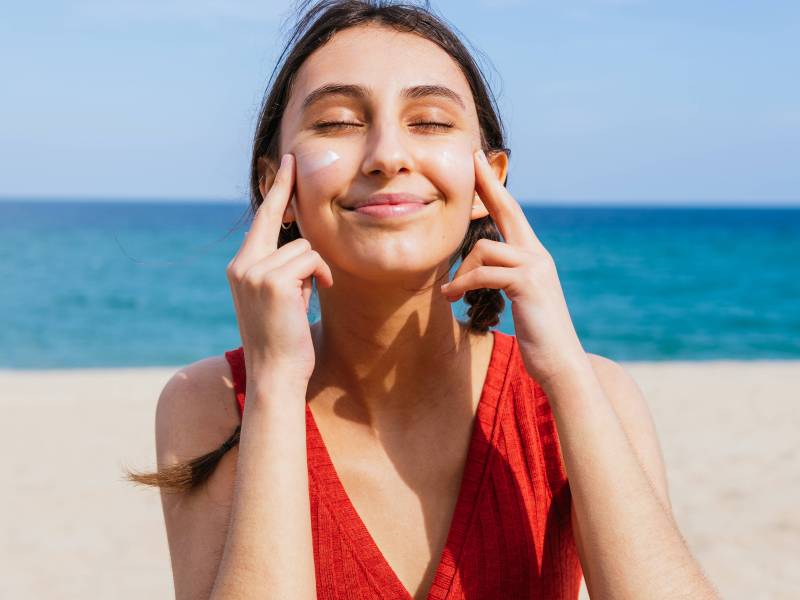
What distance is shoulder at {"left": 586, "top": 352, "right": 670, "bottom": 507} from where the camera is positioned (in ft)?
8.89

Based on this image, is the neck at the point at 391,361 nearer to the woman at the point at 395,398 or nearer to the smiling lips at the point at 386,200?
the woman at the point at 395,398

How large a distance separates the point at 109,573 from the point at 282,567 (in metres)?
4.84

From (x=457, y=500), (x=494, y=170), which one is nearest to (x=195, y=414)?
(x=457, y=500)

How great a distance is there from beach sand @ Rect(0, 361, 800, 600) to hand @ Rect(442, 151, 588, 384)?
2.26 meters

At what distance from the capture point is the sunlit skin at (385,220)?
2561mm

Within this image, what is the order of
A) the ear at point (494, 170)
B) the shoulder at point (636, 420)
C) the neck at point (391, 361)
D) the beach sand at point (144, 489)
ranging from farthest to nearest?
the beach sand at point (144, 489) < the ear at point (494, 170) < the neck at point (391, 361) < the shoulder at point (636, 420)

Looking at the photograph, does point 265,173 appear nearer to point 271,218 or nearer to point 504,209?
point 271,218

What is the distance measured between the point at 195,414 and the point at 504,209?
47.8 inches

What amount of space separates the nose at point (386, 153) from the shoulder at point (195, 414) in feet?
2.97

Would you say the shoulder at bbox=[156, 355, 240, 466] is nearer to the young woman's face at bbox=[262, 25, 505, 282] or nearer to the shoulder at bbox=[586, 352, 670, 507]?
the young woman's face at bbox=[262, 25, 505, 282]

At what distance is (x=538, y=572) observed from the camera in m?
2.65

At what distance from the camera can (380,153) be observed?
2.50 metres

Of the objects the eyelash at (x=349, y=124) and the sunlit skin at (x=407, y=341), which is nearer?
the sunlit skin at (x=407, y=341)

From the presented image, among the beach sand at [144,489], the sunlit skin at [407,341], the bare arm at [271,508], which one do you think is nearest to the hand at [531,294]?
the sunlit skin at [407,341]
